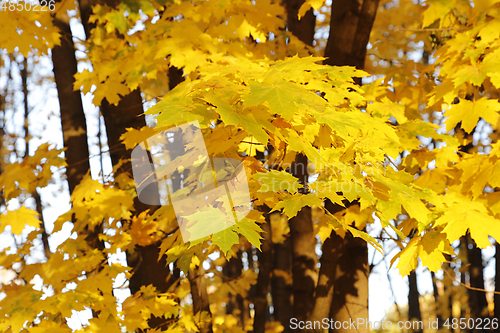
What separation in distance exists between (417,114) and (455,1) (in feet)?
3.09

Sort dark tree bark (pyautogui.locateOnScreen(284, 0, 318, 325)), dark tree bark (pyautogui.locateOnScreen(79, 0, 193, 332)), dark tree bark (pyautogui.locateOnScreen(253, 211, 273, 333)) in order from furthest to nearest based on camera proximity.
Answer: dark tree bark (pyautogui.locateOnScreen(253, 211, 273, 333)) → dark tree bark (pyautogui.locateOnScreen(284, 0, 318, 325)) → dark tree bark (pyautogui.locateOnScreen(79, 0, 193, 332))

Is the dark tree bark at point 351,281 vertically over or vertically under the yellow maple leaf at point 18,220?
under

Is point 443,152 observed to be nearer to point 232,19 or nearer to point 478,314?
point 232,19

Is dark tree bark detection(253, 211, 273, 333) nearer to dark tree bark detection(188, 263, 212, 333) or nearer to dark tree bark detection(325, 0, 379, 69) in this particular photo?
dark tree bark detection(188, 263, 212, 333)

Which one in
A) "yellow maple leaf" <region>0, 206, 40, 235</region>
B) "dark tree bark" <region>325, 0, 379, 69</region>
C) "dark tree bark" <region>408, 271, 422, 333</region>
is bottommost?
"dark tree bark" <region>408, 271, 422, 333</region>

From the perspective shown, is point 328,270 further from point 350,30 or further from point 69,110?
point 69,110

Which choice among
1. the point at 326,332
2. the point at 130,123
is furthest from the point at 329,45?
the point at 326,332

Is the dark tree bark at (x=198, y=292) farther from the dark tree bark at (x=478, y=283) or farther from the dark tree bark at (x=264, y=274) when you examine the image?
the dark tree bark at (x=478, y=283)

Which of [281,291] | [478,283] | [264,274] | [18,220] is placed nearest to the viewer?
[18,220]

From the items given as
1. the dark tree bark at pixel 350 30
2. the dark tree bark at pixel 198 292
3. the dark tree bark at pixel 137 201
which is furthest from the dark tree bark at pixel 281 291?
the dark tree bark at pixel 350 30

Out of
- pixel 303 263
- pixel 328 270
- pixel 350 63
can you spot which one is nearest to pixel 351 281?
pixel 328 270

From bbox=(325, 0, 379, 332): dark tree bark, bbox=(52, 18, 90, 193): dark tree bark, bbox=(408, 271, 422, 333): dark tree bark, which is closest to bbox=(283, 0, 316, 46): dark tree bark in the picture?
bbox=(325, 0, 379, 332): dark tree bark

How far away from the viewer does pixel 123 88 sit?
3.80 metres

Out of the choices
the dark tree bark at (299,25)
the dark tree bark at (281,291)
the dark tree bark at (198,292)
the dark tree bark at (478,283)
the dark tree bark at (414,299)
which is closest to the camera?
the dark tree bark at (198,292)
